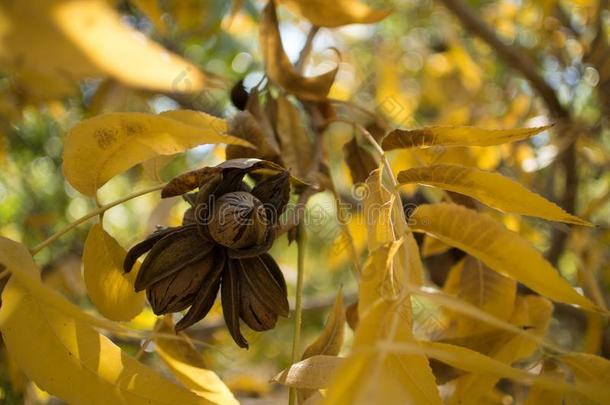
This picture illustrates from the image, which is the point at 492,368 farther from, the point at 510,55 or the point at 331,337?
the point at 510,55

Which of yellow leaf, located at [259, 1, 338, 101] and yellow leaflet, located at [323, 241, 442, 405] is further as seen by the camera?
yellow leaf, located at [259, 1, 338, 101]

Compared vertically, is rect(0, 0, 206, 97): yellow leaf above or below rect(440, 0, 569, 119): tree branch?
above

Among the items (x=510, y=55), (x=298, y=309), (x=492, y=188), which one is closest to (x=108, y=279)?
(x=298, y=309)

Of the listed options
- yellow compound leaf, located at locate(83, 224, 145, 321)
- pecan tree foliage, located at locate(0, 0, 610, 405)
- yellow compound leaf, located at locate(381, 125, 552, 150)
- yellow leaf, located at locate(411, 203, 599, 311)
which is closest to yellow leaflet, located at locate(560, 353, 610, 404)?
pecan tree foliage, located at locate(0, 0, 610, 405)

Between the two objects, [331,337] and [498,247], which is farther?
[331,337]

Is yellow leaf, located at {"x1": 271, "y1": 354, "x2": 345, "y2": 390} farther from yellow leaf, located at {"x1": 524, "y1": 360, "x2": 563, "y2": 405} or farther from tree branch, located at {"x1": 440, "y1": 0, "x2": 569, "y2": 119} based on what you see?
tree branch, located at {"x1": 440, "y1": 0, "x2": 569, "y2": 119}

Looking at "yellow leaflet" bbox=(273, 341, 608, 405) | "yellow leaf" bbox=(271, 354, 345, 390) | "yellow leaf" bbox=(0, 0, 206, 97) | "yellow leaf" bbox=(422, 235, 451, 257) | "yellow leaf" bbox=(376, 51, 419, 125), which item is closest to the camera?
"yellow leaf" bbox=(0, 0, 206, 97)
